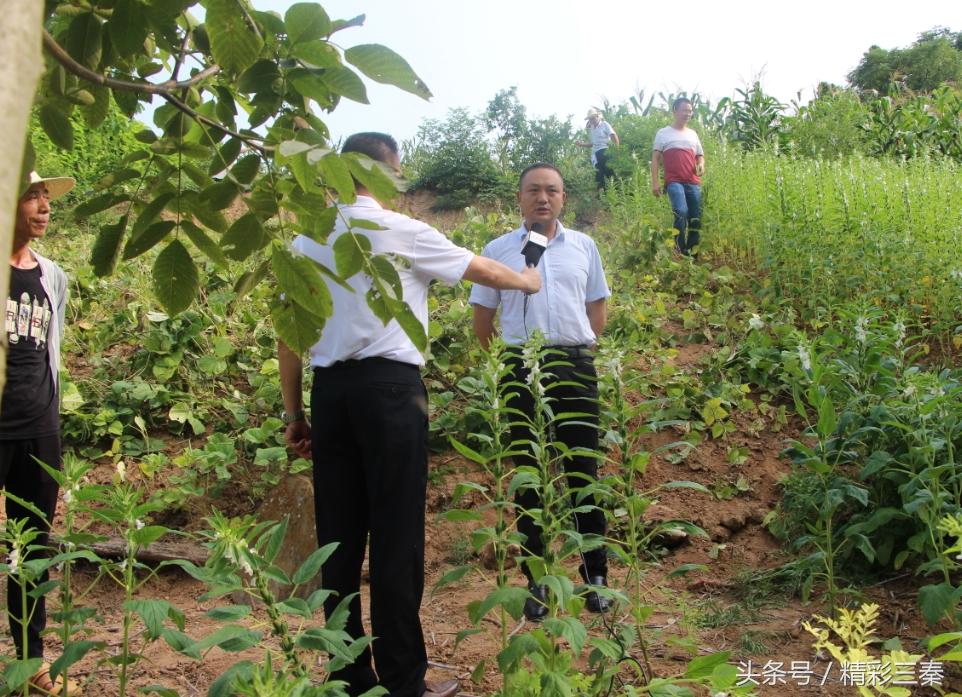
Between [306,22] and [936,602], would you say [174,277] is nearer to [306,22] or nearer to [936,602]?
[306,22]

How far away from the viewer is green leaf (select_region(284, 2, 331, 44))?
1.50 meters

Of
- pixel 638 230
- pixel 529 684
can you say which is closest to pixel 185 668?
pixel 529 684

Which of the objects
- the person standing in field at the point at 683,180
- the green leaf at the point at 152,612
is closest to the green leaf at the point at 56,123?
the green leaf at the point at 152,612

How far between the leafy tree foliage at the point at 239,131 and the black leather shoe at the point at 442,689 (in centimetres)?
176

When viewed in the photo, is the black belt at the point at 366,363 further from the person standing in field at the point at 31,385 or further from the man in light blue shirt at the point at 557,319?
the person standing in field at the point at 31,385

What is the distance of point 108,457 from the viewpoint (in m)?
5.44

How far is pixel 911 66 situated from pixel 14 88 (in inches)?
1289

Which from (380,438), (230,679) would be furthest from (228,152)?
(380,438)

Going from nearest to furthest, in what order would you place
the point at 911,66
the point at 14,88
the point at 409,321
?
the point at 14,88, the point at 409,321, the point at 911,66

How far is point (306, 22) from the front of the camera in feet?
4.96

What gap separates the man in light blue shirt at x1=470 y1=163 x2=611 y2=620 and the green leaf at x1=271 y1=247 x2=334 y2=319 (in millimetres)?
2146

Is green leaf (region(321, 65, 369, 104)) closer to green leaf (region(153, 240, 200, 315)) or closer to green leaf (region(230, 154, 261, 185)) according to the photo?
green leaf (region(230, 154, 261, 185))

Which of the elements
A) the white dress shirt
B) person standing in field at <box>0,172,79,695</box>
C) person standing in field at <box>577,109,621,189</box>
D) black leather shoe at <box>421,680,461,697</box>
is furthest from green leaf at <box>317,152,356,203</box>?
person standing in field at <box>577,109,621,189</box>

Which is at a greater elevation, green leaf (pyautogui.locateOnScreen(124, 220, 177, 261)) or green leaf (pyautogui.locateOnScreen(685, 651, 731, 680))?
green leaf (pyautogui.locateOnScreen(124, 220, 177, 261))
